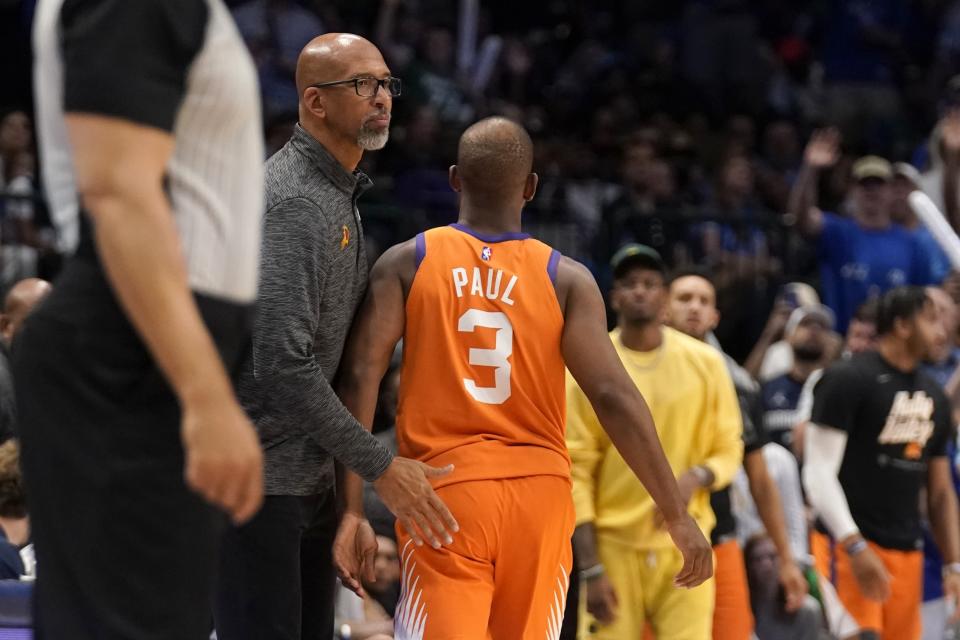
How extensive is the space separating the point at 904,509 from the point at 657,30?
827 cm

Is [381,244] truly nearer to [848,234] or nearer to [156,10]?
[848,234]

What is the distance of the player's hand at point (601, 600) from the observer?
6004 millimetres

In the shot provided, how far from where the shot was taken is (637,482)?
6277 millimetres

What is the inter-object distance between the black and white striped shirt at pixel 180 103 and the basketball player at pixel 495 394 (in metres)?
1.59

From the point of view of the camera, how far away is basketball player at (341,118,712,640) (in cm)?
413

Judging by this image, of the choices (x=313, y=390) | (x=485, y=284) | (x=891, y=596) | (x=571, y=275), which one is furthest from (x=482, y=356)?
(x=891, y=596)

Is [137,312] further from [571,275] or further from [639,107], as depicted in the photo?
[639,107]

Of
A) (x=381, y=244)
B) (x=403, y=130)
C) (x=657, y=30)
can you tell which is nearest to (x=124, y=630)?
(x=381, y=244)

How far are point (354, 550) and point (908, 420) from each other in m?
4.04

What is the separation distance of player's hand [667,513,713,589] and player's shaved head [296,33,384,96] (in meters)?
1.51

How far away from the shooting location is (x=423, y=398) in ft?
13.8

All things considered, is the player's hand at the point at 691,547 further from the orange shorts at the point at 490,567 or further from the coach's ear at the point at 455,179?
the coach's ear at the point at 455,179

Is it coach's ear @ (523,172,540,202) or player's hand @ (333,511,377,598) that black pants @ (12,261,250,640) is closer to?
player's hand @ (333,511,377,598)

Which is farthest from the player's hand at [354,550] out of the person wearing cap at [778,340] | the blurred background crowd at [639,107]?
the person wearing cap at [778,340]
